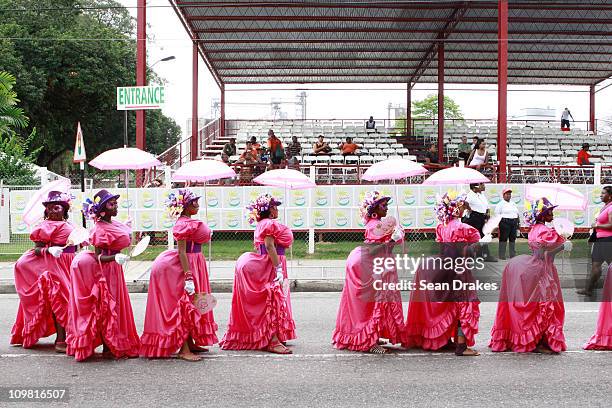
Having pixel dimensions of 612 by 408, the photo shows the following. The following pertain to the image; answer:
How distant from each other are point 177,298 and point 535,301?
362 centimetres

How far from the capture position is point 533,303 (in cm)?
707

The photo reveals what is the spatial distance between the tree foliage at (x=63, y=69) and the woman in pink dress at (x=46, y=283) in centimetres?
3052

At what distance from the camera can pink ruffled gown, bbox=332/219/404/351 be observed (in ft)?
23.7

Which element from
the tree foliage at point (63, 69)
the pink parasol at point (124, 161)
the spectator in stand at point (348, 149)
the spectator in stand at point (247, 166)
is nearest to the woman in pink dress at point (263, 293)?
the pink parasol at point (124, 161)

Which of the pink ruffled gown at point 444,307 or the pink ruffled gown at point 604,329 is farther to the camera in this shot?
the pink ruffled gown at point 604,329

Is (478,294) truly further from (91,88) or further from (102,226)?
(91,88)

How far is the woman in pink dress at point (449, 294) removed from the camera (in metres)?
7.03

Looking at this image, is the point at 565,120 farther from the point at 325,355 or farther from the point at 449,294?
the point at 325,355

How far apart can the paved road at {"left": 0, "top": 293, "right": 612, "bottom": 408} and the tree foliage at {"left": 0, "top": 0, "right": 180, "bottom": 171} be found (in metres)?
32.0

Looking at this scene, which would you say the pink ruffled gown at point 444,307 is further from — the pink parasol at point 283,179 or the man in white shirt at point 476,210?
the man in white shirt at point 476,210

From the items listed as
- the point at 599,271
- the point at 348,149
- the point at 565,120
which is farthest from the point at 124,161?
the point at 565,120

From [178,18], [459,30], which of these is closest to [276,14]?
[178,18]

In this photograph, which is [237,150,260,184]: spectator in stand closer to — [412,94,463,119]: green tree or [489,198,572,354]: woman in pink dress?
[489,198,572,354]: woman in pink dress

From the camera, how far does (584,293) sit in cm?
977
